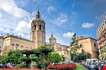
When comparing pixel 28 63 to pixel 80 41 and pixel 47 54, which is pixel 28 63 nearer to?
pixel 47 54

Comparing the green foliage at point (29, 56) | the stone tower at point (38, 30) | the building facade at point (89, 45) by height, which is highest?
the stone tower at point (38, 30)

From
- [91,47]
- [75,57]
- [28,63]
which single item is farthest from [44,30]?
[28,63]

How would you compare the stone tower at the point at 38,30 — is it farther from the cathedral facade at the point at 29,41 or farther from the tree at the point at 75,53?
the tree at the point at 75,53

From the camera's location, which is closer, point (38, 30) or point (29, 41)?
point (29, 41)

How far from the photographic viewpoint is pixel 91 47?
103562 millimetres

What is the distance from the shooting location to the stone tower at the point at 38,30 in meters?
114

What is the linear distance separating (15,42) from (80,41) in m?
29.3

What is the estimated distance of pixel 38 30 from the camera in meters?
116

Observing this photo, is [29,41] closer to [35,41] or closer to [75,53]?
[35,41]

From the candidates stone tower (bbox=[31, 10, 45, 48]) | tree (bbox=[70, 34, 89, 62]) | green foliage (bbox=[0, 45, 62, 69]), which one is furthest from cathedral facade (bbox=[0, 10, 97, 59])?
green foliage (bbox=[0, 45, 62, 69])

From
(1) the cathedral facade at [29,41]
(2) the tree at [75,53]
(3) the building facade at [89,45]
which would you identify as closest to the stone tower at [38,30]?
(1) the cathedral facade at [29,41]

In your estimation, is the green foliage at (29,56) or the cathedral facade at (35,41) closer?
the green foliage at (29,56)

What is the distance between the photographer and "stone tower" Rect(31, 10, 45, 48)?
374 ft

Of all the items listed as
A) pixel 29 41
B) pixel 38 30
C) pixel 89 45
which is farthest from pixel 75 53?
pixel 38 30
